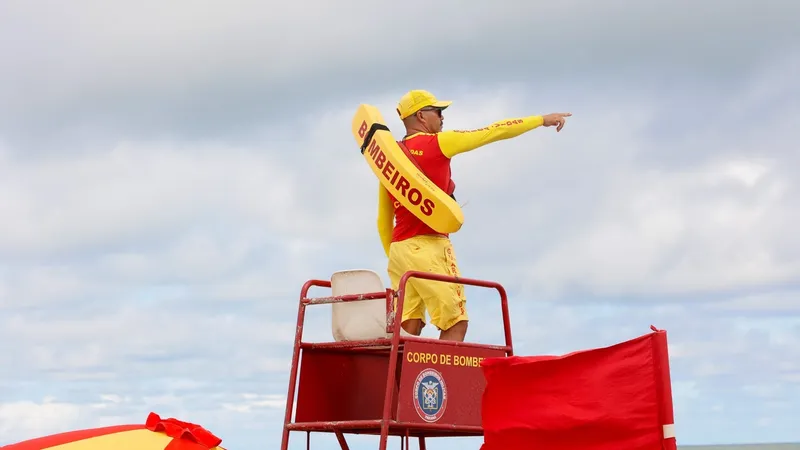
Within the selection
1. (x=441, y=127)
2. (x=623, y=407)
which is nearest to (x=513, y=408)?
(x=623, y=407)

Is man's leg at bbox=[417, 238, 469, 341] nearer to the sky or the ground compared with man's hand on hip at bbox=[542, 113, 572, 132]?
nearer to the ground

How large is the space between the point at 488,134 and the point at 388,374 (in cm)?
239

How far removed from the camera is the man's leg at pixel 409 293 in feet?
33.9

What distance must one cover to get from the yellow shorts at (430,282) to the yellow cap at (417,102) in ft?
4.10

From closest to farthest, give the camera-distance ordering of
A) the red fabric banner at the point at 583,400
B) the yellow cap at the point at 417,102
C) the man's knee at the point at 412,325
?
the red fabric banner at the point at 583,400, the man's knee at the point at 412,325, the yellow cap at the point at 417,102

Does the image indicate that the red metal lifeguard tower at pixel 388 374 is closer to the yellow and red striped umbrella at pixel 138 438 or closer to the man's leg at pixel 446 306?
the man's leg at pixel 446 306

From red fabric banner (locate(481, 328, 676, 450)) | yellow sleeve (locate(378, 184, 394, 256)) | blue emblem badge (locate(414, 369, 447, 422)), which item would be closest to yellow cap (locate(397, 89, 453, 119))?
yellow sleeve (locate(378, 184, 394, 256))

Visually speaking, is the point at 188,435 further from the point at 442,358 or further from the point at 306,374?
the point at 442,358

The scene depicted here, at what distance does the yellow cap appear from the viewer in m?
10.8

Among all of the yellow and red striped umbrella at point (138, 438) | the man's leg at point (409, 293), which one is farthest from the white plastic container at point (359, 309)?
the yellow and red striped umbrella at point (138, 438)

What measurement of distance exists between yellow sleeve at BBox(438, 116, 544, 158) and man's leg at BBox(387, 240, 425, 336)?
0.95 meters

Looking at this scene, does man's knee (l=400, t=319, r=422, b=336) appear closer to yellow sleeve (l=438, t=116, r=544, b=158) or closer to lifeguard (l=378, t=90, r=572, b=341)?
lifeguard (l=378, t=90, r=572, b=341)

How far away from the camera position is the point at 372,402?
11023mm

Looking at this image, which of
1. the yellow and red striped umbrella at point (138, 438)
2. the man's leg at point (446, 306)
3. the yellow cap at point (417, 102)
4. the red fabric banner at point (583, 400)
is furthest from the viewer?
the yellow cap at point (417, 102)
